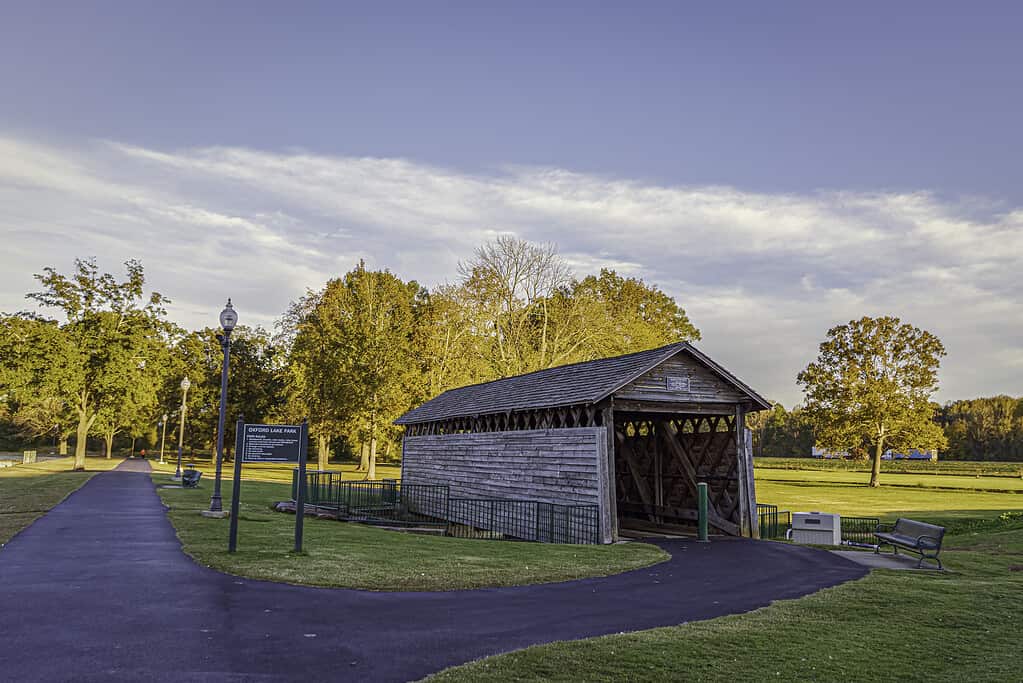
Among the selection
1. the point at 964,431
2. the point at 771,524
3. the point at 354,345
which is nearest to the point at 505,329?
the point at 354,345

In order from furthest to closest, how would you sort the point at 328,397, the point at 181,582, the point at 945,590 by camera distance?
the point at 328,397 < the point at 945,590 < the point at 181,582

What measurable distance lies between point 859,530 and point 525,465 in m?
12.5

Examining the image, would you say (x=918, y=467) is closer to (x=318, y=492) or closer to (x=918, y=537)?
(x=318, y=492)

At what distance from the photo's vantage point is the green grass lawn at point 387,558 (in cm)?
1227

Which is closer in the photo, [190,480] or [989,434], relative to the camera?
[190,480]

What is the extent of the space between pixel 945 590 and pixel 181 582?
467 inches

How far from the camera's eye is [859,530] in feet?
90.2

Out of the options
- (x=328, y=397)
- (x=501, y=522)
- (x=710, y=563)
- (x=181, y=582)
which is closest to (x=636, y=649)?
(x=181, y=582)

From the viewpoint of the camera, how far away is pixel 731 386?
2233cm

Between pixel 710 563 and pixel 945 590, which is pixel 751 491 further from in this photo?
pixel 945 590

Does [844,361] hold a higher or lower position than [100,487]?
higher

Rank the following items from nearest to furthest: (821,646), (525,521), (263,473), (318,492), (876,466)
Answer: (821,646) < (525,521) < (318,492) < (876,466) < (263,473)

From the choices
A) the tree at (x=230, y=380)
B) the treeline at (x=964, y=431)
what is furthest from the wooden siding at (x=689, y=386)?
the treeline at (x=964, y=431)

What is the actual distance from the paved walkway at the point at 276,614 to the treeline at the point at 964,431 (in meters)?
86.9
